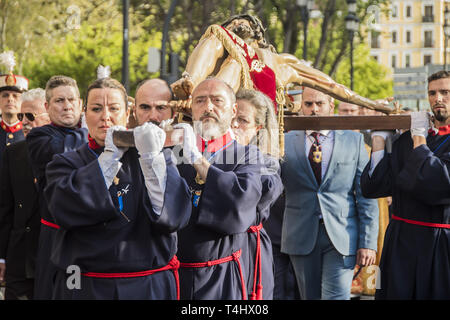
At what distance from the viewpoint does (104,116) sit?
3.80 meters

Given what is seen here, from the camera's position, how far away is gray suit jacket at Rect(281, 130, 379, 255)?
5961 millimetres

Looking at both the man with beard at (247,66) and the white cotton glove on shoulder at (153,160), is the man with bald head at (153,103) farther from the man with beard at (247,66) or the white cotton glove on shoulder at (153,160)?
the white cotton glove on shoulder at (153,160)

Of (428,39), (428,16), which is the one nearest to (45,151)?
(428,16)

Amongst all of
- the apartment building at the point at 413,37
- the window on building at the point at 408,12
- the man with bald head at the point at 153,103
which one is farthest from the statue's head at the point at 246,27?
the window on building at the point at 408,12

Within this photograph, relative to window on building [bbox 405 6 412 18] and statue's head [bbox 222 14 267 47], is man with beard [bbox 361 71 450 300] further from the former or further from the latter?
window on building [bbox 405 6 412 18]

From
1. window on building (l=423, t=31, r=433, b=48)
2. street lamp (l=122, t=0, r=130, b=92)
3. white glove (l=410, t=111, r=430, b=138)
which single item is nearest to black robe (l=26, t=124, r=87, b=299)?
white glove (l=410, t=111, r=430, b=138)

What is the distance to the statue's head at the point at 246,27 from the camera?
239 inches

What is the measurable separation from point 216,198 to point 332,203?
2.27 metres

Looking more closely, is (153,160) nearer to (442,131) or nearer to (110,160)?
(110,160)

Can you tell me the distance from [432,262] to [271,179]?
62.2 inches

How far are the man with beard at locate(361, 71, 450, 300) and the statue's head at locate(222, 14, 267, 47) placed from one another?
50.3 inches

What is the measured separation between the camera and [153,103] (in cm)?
502

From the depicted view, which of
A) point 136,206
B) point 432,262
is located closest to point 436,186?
point 432,262
